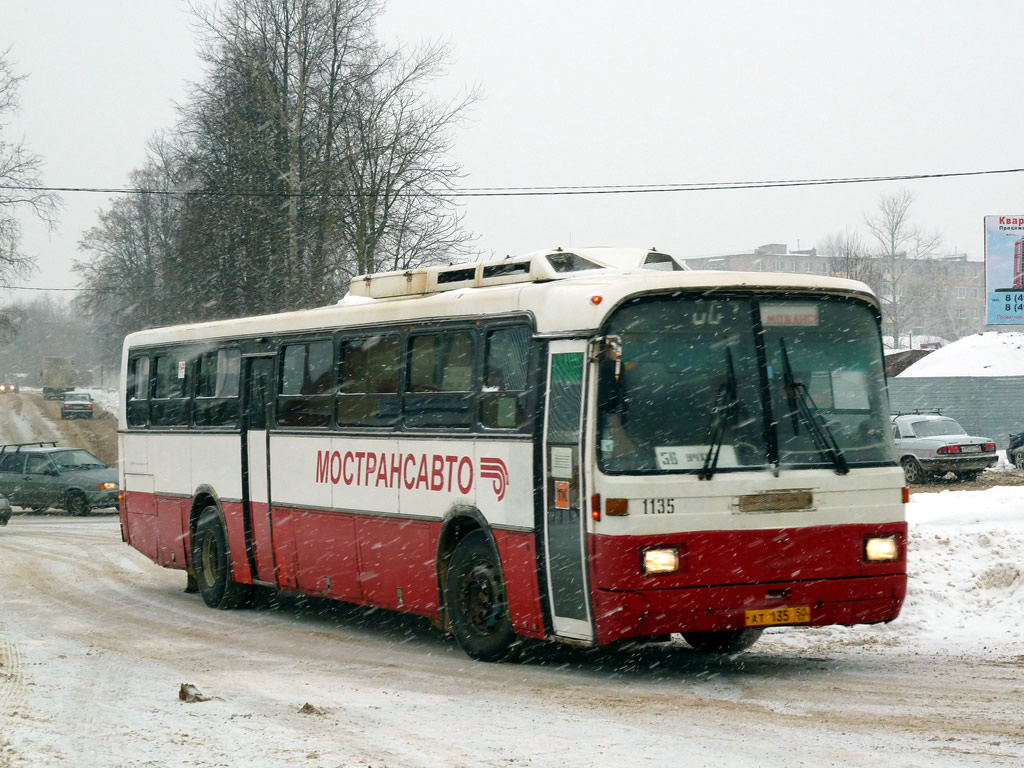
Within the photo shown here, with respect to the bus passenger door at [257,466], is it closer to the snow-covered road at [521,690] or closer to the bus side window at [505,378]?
the snow-covered road at [521,690]

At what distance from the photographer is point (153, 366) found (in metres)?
17.7

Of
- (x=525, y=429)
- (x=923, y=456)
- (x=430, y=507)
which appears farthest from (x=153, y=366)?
(x=923, y=456)

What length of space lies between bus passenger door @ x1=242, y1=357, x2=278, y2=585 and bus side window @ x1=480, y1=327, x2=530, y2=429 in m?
4.32

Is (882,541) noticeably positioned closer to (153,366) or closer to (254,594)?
(254,594)

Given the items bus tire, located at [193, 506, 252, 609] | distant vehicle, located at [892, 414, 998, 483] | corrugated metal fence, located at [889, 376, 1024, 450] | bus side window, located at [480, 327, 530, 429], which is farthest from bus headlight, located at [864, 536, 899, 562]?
corrugated metal fence, located at [889, 376, 1024, 450]

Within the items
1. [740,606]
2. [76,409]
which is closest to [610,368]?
[740,606]

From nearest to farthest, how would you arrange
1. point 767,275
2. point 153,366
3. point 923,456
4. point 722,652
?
point 767,275 < point 722,652 < point 153,366 < point 923,456

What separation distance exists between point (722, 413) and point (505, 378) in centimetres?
178

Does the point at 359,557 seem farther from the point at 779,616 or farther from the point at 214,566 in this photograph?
the point at 779,616

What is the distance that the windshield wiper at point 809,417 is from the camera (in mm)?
9938

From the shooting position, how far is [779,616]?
969 cm

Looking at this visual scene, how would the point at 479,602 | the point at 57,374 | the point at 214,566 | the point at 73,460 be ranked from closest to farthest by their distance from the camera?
the point at 479,602, the point at 214,566, the point at 73,460, the point at 57,374

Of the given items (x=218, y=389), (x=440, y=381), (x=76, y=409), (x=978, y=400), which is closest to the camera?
(x=440, y=381)

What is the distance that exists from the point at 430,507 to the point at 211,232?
110 ft
